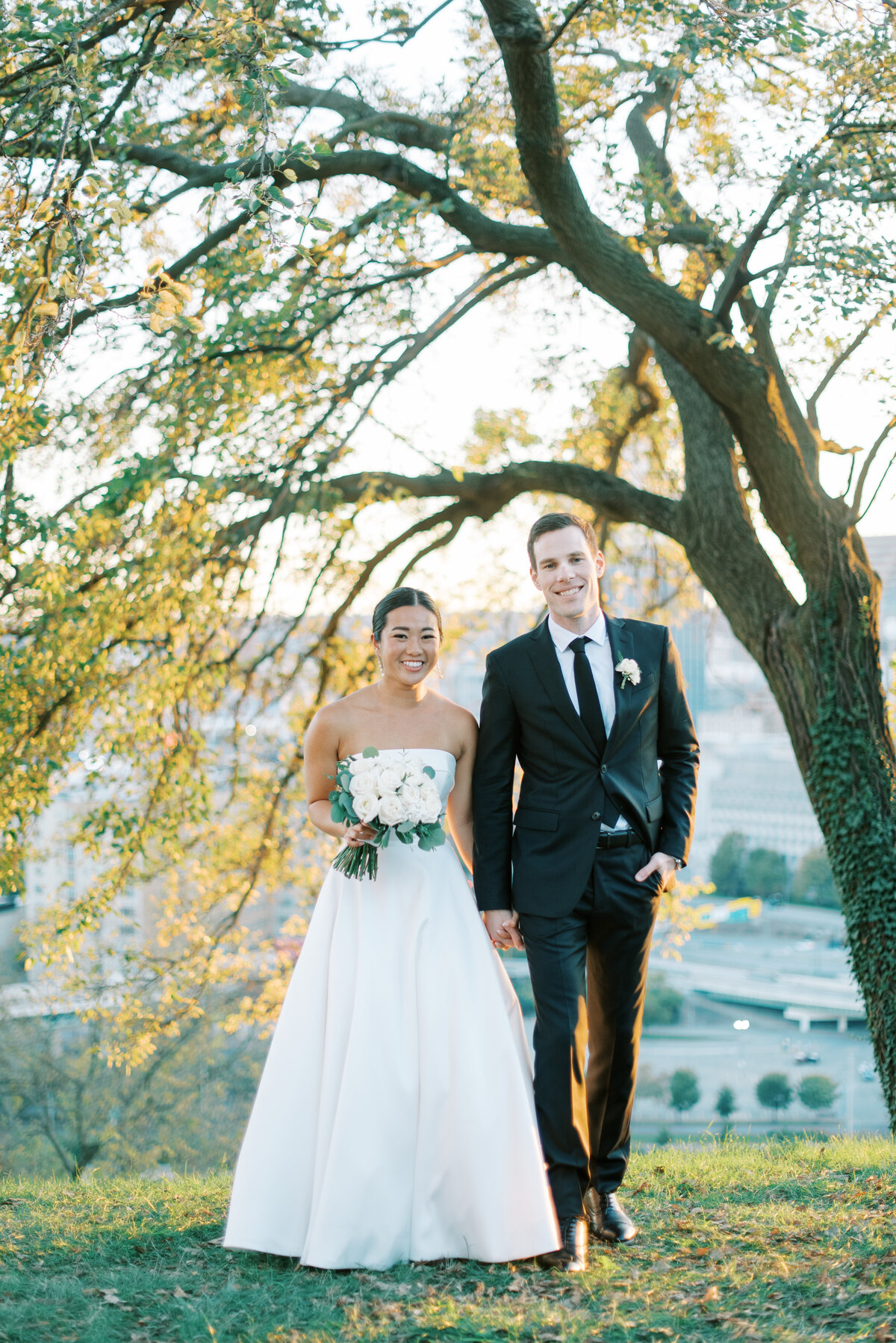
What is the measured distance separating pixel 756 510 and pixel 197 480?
401 centimetres

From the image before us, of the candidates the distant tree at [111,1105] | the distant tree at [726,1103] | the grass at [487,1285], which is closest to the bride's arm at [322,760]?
the grass at [487,1285]

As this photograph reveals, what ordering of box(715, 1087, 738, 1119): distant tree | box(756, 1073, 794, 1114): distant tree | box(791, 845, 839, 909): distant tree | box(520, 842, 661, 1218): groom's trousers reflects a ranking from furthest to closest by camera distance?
box(791, 845, 839, 909): distant tree → box(756, 1073, 794, 1114): distant tree → box(715, 1087, 738, 1119): distant tree → box(520, 842, 661, 1218): groom's trousers

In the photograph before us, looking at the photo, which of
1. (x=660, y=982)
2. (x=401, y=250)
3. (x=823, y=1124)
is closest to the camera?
(x=401, y=250)

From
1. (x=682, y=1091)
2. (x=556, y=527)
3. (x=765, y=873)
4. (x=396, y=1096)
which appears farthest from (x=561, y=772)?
(x=765, y=873)

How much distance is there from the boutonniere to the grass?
168 cm

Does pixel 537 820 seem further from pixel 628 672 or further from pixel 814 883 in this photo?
pixel 814 883

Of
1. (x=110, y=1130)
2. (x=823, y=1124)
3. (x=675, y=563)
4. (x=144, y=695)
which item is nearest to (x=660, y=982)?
(x=823, y=1124)

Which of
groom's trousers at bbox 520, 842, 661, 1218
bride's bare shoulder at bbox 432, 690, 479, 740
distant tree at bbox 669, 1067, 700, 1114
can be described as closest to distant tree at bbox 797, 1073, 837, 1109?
distant tree at bbox 669, 1067, 700, 1114

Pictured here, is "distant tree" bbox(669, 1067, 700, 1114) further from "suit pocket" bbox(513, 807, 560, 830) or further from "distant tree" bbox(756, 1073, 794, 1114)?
"suit pocket" bbox(513, 807, 560, 830)

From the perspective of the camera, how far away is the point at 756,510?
7.98 metres

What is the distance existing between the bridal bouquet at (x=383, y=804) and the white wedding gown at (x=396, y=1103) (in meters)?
0.16

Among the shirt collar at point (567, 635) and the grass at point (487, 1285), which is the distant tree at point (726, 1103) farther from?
the shirt collar at point (567, 635)

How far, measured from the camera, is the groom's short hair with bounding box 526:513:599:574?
3.55 metres

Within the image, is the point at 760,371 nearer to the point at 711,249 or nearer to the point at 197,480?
the point at 711,249
